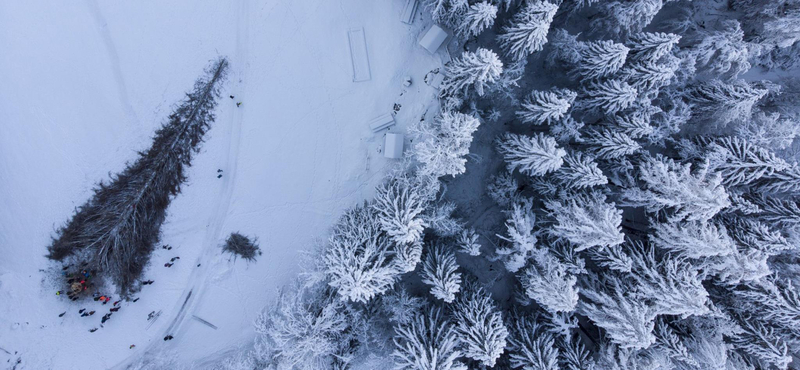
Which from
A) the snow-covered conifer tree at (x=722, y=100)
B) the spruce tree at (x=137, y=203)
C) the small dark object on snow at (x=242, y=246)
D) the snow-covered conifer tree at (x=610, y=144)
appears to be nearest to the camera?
the snow-covered conifer tree at (x=610, y=144)

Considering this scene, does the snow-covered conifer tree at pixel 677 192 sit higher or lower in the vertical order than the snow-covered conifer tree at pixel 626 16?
lower

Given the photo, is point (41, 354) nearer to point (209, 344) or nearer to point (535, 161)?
point (209, 344)

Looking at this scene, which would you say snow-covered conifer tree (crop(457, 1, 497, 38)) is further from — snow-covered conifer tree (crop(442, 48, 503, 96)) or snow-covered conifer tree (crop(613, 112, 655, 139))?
snow-covered conifer tree (crop(613, 112, 655, 139))

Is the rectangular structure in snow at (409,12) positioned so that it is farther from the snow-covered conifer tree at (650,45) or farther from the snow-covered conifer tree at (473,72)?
the snow-covered conifer tree at (650,45)

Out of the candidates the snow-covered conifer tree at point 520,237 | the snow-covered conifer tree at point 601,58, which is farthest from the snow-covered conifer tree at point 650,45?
the snow-covered conifer tree at point 520,237

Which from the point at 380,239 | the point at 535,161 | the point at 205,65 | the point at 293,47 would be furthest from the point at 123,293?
the point at 535,161

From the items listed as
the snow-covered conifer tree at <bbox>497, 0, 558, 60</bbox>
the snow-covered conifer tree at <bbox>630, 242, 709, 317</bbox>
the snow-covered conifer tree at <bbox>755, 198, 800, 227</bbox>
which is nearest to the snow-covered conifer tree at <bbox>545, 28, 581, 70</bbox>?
the snow-covered conifer tree at <bbox>497, 0, 558, 60</bbox>

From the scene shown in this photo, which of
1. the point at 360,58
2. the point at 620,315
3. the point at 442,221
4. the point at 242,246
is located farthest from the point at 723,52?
the point at 242,246

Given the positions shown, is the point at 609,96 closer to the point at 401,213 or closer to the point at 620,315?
the point at 620,315
